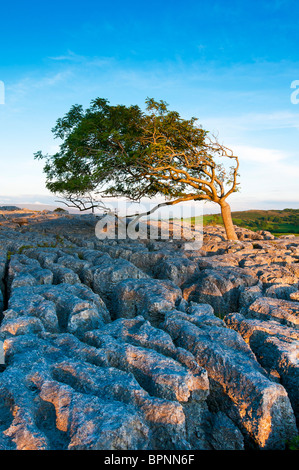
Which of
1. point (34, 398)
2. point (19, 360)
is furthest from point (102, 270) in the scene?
point (34, 398)

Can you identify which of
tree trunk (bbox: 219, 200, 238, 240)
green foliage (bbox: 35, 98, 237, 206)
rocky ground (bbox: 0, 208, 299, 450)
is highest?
green foliage (bbox: 35, 98, 237, 206)

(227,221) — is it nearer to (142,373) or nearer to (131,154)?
(131,154)

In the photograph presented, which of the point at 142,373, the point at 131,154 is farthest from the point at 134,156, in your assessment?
the point at 142,373

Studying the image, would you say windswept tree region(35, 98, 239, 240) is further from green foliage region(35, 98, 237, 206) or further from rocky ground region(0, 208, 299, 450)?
rocky ground region(0, 208, 299, 450)

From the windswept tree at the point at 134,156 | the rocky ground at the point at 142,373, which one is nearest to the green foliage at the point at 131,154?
the windswept tree at the point at 134,156

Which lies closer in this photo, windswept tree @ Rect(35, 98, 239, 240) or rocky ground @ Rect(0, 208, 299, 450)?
rocky ground @ Rect(0, 208, 299, 450)

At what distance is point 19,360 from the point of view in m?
6.39

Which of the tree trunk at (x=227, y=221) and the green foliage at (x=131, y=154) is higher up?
the green foliage at (x=131, y=154)

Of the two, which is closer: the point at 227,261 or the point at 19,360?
the point at 19,360

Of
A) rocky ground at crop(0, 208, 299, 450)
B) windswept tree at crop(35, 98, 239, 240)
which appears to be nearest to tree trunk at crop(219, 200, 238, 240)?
windswept tree at crop(35, 98, 239, 240)

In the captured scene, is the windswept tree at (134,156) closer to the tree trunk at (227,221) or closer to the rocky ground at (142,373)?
the tree trunk at (227,221)

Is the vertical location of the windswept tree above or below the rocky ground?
above
